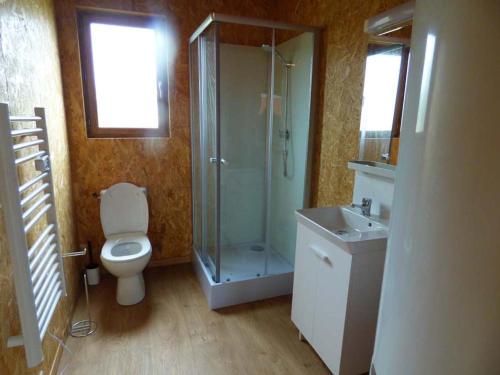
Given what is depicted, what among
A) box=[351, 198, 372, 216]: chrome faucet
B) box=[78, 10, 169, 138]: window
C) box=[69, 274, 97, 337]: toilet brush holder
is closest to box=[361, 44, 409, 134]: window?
box=[351, 198, 372, 216]: chrome faucet

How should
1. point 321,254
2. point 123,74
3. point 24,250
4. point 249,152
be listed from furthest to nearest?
1. point 249,152
2. point 123,74
3. point 321,254
4. point 24,250

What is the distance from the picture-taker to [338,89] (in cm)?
227

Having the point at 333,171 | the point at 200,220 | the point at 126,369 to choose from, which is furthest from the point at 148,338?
the point at 333,171

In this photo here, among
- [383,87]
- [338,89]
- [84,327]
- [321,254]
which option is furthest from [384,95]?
[84,327]

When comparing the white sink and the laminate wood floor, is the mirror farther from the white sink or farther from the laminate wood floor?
the laminate wood floor

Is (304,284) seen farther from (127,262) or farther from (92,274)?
(92,274)

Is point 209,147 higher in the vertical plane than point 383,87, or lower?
lower

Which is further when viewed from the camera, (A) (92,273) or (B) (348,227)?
(A) (92,273)

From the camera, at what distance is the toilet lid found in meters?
2.74

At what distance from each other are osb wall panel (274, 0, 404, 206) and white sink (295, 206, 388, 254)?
22 cm

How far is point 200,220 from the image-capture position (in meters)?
3.01

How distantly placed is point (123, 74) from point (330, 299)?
252cm

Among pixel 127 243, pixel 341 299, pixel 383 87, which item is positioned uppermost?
pixel 383 87

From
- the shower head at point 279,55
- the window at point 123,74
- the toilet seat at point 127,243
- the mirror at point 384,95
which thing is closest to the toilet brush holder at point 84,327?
the toilet seat at point 127,243
